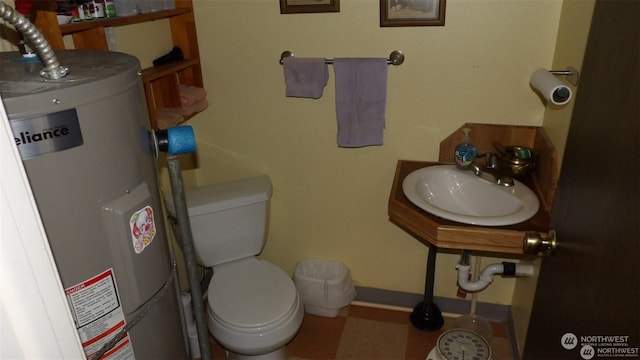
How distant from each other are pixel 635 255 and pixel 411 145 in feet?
4.49

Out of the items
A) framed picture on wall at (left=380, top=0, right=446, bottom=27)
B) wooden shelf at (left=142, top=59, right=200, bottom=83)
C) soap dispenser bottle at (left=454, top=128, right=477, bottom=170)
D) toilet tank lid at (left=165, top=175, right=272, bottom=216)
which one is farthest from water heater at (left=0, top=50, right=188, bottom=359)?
soap dispenser bottle at (left=454, top=128, right=477, bottom=170)

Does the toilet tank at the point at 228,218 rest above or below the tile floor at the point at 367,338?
above

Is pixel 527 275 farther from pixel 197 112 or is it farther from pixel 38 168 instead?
pixel 38 168

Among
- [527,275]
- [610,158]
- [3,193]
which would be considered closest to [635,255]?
[610,158]

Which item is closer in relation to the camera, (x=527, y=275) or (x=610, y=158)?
(x=610, y=158)

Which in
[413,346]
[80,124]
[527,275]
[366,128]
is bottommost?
[413,346]

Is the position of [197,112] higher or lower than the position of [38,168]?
lower

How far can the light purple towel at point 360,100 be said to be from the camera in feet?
6.01

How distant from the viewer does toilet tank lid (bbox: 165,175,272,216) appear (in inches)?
74.8

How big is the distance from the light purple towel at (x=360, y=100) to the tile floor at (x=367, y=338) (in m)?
0.92

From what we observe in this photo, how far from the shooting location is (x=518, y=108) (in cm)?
180

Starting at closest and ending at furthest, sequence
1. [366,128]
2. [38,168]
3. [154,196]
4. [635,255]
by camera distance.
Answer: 1. [635,255]
2. [38,168]
3. [154,196]
4. [366,128]

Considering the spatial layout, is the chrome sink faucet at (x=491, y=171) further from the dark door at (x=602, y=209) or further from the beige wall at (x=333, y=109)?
the dark door at (x=602, y=209)

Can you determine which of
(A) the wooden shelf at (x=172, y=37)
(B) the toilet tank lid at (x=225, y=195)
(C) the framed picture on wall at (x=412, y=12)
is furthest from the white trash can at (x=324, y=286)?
(C) the framed picture on wall at (x=412, y=12)
